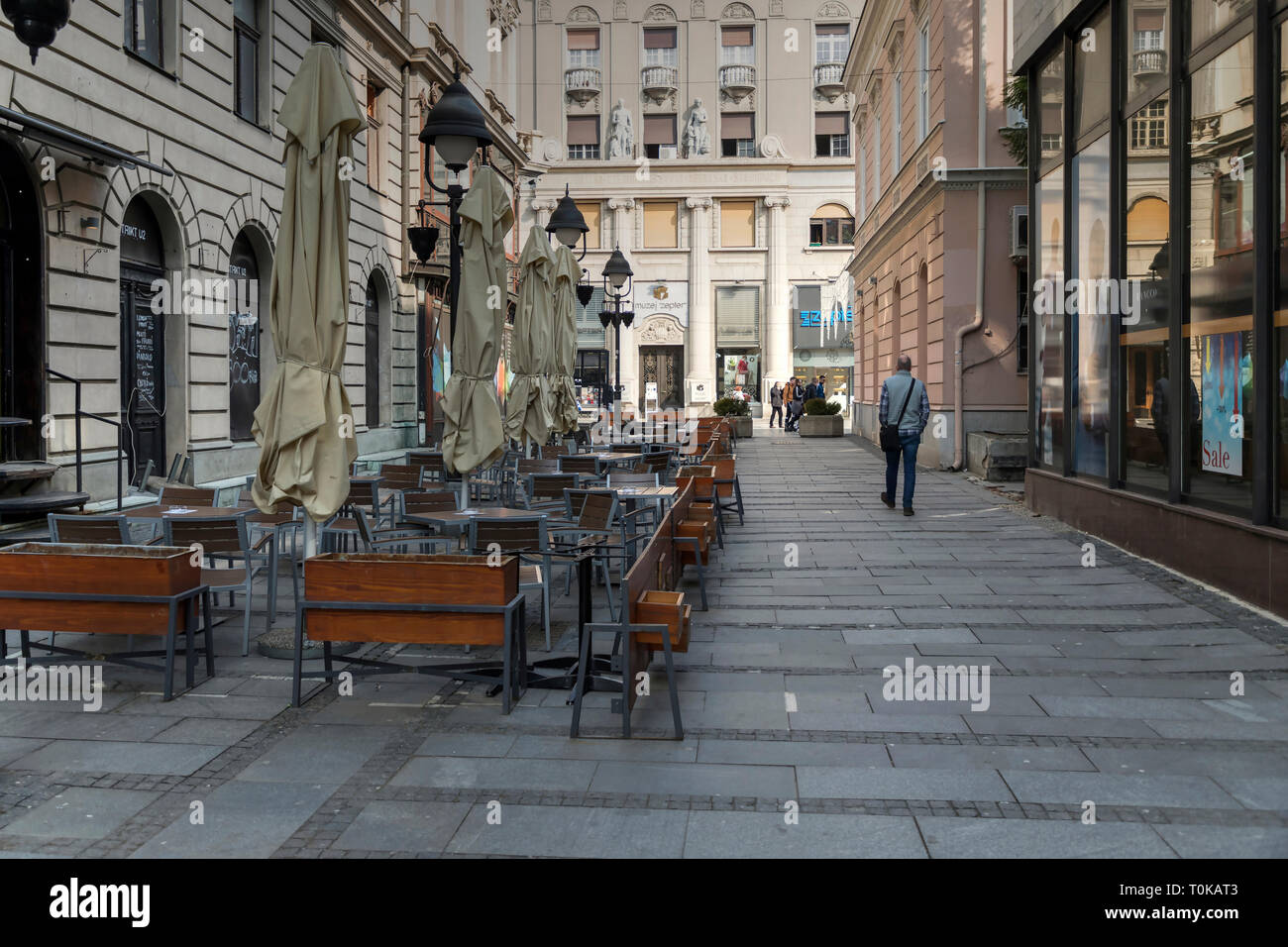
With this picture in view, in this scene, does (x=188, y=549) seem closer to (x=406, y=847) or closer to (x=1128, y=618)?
(x=406, y=847)

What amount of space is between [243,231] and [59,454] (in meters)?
6.53

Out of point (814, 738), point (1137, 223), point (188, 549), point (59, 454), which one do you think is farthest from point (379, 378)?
point (814, 738)

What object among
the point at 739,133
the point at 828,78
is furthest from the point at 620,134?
the point at 828,78

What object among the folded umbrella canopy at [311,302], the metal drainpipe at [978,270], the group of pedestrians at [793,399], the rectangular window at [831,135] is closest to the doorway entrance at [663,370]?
the group of pedestrians at [793,399]

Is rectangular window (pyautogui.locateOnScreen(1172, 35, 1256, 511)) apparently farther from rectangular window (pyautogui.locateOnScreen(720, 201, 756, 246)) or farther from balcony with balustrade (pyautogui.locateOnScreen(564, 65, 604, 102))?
balcony with balustrade (pyautogui.locateOnScreen(564, 65, 604, 102))

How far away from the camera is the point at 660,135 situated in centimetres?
5262

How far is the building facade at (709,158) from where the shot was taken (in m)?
51.8

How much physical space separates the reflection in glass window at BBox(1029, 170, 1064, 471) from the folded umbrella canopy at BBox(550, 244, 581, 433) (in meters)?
6.49

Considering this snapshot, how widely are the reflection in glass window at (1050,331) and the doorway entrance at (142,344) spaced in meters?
11.0

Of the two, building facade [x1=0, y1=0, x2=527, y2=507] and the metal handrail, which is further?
building facade [x1=0, y1=0, x2=527, y2=507]

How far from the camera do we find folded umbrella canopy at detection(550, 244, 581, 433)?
53.9 ft

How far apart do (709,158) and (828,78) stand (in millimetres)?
6517

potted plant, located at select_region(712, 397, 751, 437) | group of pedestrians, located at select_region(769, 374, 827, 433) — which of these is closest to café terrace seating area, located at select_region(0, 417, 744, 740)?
potted plant, located at select_region(712, 397, 751, 437)

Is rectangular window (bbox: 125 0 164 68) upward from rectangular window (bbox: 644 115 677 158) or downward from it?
downward
